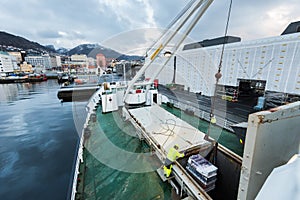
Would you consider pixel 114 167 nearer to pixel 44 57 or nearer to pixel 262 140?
pixel 262 140

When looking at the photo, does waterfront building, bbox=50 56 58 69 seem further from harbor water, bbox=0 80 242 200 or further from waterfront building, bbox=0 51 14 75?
harbor water, bbox=0 80 242 200

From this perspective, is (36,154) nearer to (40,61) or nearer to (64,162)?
(64,162)

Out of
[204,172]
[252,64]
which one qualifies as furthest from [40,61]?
[204,172]

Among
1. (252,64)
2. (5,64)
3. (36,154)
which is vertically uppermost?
(5,64)

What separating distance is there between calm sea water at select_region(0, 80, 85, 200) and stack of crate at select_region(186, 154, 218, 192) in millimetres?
3739

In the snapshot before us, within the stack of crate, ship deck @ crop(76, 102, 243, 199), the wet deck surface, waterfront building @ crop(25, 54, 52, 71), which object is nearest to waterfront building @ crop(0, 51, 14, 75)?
waterfront building @ crop(25, 54, 52, 71)

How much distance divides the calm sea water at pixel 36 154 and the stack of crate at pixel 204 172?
3.74 meters

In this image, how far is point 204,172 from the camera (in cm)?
217

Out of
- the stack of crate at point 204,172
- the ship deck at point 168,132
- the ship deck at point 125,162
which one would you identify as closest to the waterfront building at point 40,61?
the ship deck at point 125,162

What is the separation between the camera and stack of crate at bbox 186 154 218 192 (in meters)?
2.18

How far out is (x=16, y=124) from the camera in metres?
8.59

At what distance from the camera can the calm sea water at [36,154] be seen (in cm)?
389

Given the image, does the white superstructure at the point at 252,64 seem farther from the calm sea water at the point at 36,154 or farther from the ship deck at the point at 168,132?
the calm sea water at the point at 36,154

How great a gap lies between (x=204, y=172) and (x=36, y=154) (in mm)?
7132
